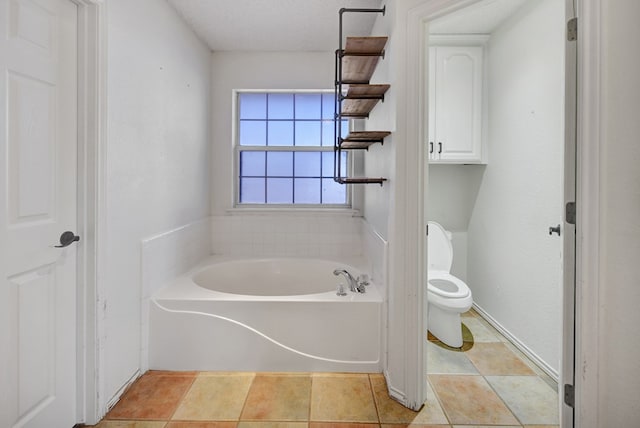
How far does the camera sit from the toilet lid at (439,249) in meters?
2.61

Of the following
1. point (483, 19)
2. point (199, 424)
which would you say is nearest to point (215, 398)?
point (199, 424)

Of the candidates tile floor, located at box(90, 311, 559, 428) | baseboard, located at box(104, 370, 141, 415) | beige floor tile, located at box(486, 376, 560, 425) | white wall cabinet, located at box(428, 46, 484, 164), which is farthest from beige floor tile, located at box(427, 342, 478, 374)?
baseboard, located at box(104, 370, 141, 415)

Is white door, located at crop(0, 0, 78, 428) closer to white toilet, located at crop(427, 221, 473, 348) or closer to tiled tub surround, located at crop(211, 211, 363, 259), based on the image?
tiled tub surround, located at crop(211, 211, 363, 259)

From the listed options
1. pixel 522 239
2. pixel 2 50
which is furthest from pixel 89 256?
pixel 522 239

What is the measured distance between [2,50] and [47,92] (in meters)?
0.21

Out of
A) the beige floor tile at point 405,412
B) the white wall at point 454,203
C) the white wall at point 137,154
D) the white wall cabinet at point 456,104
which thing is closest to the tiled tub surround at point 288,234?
the white wall at point 137,154

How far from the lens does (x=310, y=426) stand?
4.80ft

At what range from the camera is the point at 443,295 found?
217cm

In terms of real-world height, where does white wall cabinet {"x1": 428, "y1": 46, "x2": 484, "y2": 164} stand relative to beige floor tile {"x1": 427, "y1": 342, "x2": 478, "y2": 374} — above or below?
above

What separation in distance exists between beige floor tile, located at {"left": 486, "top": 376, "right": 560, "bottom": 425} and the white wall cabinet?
1.58 meters

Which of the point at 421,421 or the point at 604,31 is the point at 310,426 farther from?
the point at 604,31

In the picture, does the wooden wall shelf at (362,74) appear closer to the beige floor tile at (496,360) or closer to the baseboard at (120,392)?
the beige floor tile at (496,360)

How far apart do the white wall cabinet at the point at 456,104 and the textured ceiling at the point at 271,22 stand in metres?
0.69

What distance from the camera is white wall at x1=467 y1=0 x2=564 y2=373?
188cm
